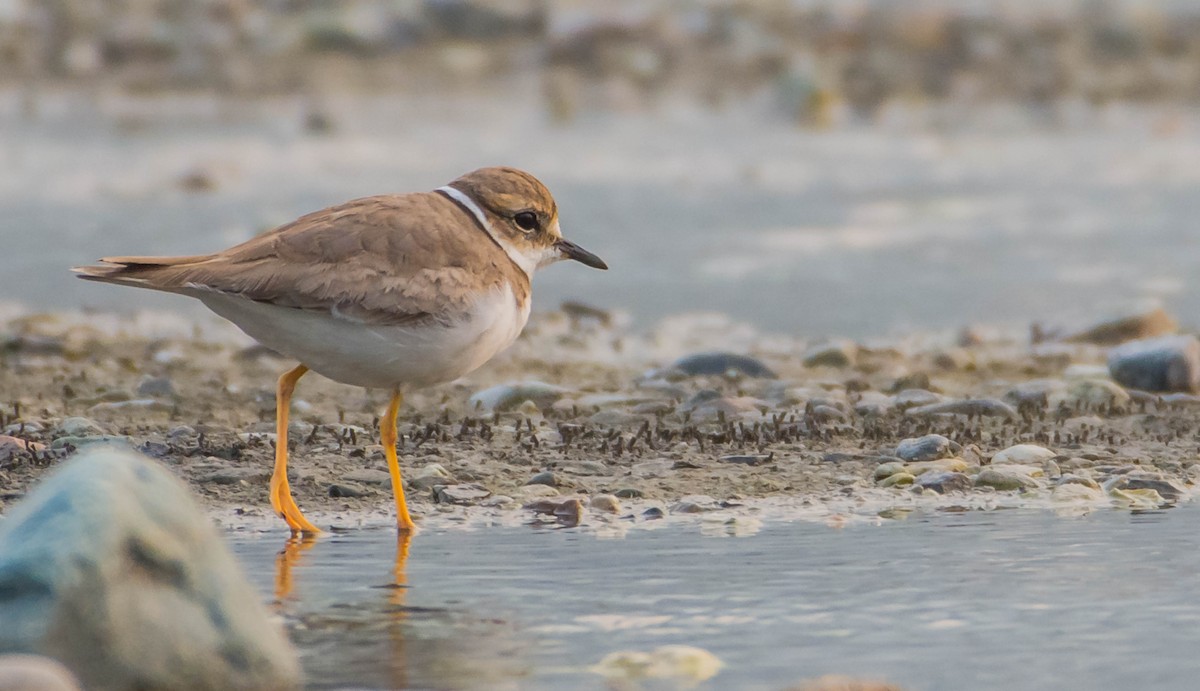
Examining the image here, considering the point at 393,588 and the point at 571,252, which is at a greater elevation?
the point at 571,252

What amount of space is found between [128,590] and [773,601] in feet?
5.91

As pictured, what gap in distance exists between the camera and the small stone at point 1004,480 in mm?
6375

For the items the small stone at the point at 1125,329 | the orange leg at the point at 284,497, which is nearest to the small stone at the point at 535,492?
the orange leg at the point at 284,497

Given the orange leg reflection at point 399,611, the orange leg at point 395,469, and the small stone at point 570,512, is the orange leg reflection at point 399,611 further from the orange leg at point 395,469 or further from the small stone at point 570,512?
the small stone at point 570,512

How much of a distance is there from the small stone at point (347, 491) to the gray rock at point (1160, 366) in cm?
413

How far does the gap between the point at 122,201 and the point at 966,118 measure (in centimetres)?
1059

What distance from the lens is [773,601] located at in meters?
4.71

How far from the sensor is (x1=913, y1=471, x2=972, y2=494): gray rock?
6.34 meters

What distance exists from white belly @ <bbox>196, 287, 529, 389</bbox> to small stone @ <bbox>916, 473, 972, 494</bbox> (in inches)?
68.5

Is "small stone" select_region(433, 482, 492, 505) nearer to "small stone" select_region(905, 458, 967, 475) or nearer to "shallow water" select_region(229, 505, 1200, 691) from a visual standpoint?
"shallow water" select_region(229, 505, 1200, 691)

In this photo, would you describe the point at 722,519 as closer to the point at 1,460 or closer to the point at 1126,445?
the point at 1126,445

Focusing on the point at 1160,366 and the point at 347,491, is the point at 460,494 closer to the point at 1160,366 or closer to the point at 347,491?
the point at 347,491

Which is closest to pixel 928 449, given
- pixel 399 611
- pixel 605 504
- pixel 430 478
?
pixel 605 504

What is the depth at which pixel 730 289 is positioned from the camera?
1159 centimetres
